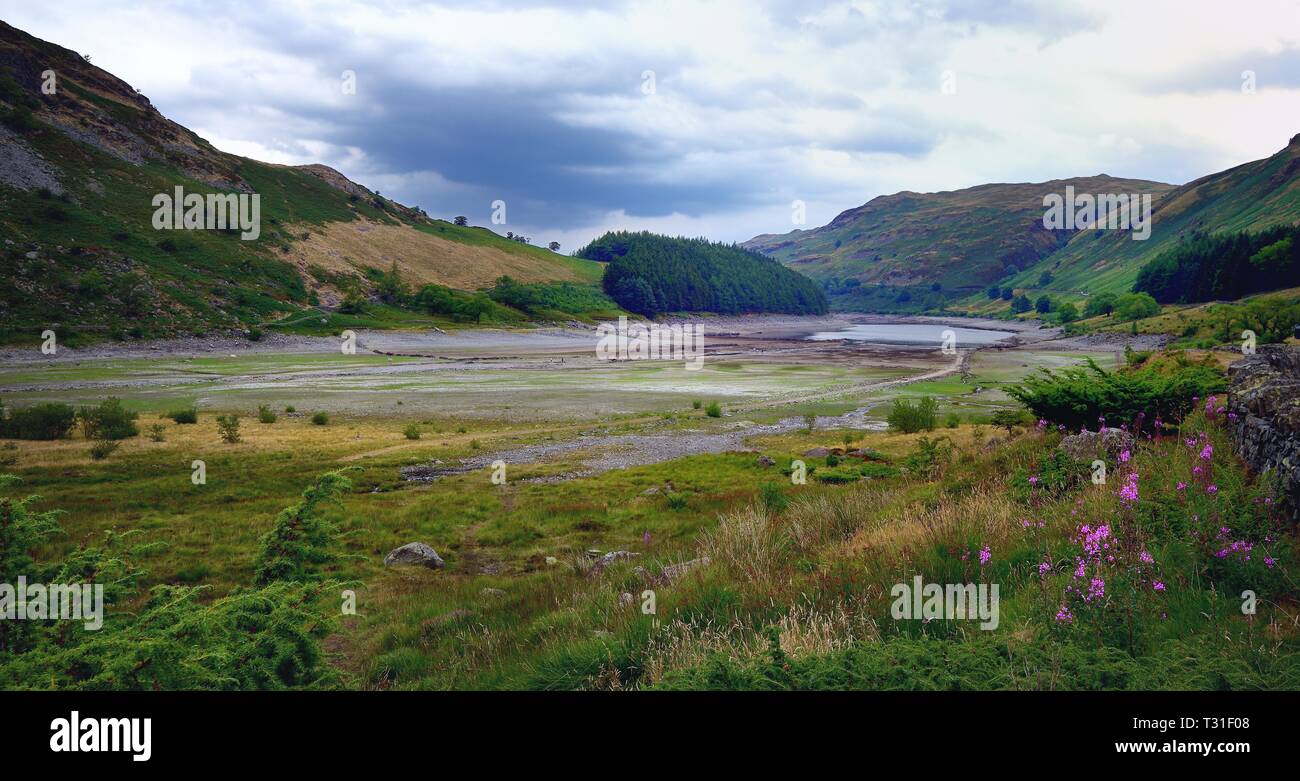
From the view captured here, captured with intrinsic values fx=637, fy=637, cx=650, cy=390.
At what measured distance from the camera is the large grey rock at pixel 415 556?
553 inches

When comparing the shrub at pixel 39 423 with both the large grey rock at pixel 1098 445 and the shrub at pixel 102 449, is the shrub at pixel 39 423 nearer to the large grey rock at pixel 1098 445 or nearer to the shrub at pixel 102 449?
the shrub at pixel 102 449

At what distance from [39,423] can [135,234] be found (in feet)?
357

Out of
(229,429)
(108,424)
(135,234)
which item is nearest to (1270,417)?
(229,429)

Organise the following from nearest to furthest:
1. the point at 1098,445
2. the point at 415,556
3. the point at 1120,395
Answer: the point at 1098,445, the point at 1120,395, the point at 415,556

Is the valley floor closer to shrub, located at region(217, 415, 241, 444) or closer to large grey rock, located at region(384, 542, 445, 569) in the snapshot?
large grey rock, located at region(384, 542, 445, 569)

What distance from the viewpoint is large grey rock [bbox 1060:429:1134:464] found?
1129 cm

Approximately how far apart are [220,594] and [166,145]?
192m

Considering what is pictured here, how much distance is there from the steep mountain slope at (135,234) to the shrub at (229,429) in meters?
61.8

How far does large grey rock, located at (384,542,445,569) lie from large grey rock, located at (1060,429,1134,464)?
511 inches

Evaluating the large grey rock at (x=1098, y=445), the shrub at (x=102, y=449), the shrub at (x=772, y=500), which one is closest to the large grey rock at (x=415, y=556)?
the shrub at (x=772, y=500)

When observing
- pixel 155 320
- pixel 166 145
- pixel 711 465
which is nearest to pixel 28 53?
pixel 166 145

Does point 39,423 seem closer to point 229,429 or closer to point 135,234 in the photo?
point 229,429

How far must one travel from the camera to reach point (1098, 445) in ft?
38.4
